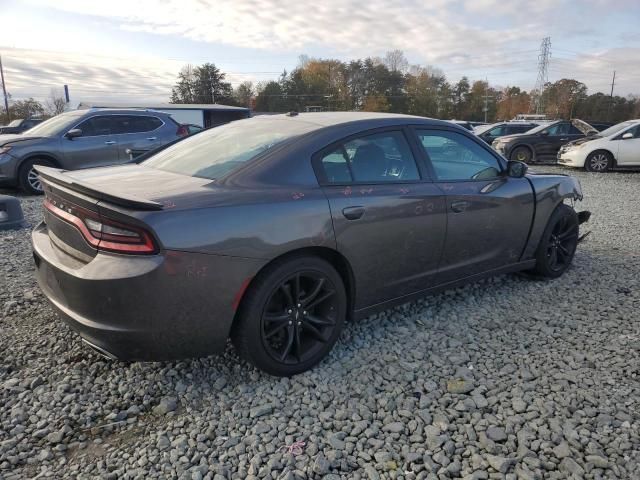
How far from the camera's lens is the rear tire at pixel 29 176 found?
8844 millimetres

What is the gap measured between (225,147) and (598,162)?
13.9 metres

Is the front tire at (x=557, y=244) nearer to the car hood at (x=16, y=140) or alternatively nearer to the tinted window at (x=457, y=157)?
the tinted window at (x=457, y=157)

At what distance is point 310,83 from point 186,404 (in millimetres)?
73688

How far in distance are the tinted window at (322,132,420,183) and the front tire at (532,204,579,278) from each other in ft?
5.71

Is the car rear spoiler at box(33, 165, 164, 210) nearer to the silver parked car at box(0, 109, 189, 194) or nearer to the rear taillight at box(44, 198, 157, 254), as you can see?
the rear taillight at box(44, 198, 157, 254)

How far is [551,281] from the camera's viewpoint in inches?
174

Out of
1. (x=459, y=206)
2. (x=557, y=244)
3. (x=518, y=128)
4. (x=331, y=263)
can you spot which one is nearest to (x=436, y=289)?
(x=459, y=206)

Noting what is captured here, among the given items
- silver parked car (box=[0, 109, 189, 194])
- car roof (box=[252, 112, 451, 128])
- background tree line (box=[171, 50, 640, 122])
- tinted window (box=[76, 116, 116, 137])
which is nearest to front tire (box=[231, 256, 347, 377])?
car roof (box=[252, 112, 451, 128])

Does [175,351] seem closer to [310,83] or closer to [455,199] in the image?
[455,199]

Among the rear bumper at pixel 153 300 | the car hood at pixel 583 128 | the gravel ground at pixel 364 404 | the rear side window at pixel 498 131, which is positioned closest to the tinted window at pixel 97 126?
the gravel ground at pixel 364 404

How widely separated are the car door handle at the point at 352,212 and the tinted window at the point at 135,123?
835cm

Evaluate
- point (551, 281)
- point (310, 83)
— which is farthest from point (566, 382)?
point (310, 83)

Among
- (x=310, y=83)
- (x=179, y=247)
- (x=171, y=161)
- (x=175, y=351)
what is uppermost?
(x=310, y=83)

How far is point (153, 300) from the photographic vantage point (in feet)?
7.52
